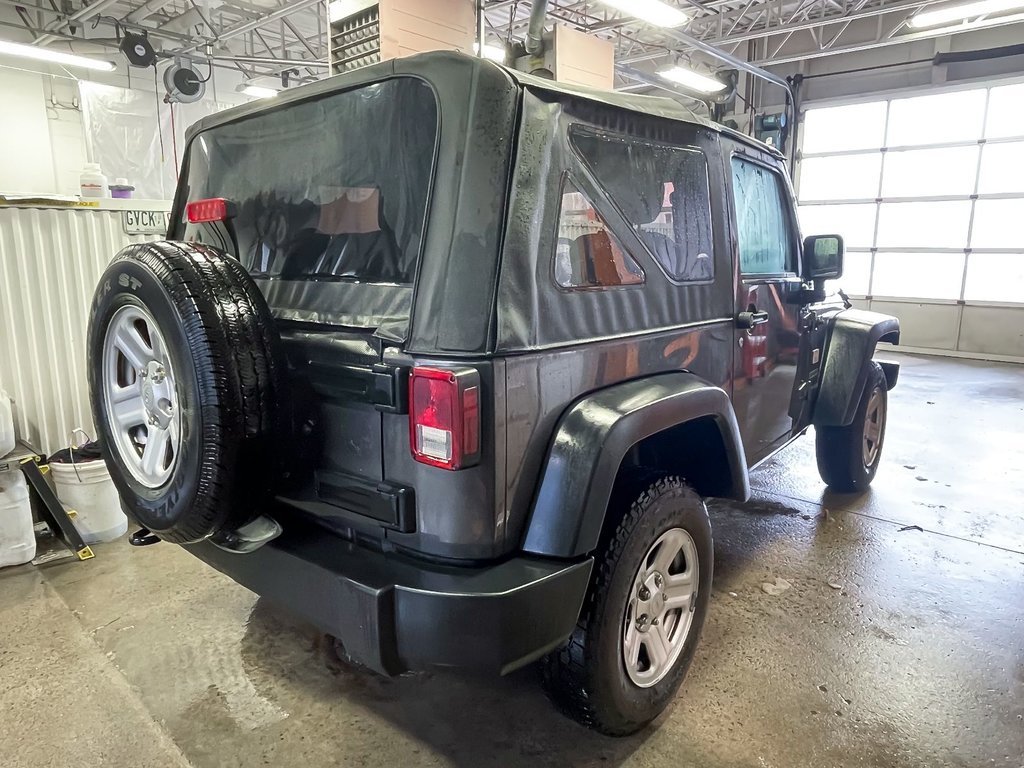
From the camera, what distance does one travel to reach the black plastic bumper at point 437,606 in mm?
1518

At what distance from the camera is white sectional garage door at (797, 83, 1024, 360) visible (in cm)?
962

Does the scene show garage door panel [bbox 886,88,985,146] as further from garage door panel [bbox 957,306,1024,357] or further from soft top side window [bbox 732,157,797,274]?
soft top side window [bbox 732,157,797,274]

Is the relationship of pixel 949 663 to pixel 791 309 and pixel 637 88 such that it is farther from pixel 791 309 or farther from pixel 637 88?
pixel 637 88

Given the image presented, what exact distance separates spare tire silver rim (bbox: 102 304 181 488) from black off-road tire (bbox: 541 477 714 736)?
113cm

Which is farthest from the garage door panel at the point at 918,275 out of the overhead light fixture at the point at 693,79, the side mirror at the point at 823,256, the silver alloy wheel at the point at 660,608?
the silver alloy wheel at the point at 660,608

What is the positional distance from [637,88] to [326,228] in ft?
40.6

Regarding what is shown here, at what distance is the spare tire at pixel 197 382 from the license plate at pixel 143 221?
2444mm

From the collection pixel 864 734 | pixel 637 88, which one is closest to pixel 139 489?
pixel 864 734

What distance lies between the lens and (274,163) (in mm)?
2047

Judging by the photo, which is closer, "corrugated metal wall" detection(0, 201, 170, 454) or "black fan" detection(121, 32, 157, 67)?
"corrugated metal wall" detection(0, 201, 170, 454)

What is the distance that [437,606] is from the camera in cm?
151

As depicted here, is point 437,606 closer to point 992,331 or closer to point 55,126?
point 992,331

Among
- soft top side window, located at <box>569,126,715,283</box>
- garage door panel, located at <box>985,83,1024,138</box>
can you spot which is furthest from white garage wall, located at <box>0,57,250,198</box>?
garage door panel, located at <box>985,83,1024,138</box>

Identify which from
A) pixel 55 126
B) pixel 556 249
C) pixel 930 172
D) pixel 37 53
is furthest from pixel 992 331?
pixel 55 126
